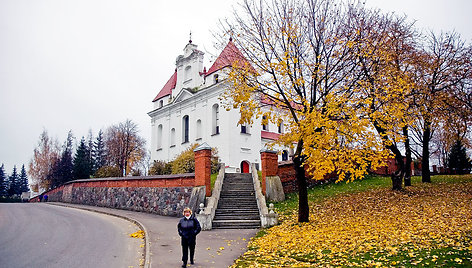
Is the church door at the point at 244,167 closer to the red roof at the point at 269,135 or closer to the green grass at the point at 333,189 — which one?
the red roof at the point at 269,135

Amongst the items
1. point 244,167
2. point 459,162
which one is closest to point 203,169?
point 244,167

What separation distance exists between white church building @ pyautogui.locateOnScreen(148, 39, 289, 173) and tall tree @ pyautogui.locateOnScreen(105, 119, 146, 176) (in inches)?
526

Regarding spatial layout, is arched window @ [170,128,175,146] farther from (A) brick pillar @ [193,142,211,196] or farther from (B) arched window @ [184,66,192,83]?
(A) brick pillar @ [193,142,211,196]

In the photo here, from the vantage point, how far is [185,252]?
8.12m

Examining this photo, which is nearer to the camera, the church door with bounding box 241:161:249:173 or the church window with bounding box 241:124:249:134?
the church door with bounding box 241:161:249:173

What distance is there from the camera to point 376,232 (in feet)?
34.3

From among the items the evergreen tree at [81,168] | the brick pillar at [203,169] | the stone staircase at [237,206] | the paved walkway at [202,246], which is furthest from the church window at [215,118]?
the evergreen tree at [81,168]

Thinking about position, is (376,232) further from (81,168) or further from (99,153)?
(99,153)

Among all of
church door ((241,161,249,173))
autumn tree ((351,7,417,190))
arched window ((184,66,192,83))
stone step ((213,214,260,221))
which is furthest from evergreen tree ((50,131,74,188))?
autumn tree ((351,7,417,190))

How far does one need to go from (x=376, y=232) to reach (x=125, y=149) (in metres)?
47.9

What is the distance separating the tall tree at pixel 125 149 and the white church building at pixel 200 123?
1336cm

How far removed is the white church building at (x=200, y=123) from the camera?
3144 centimetres

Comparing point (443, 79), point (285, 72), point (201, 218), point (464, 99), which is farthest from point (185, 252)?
point (464, 99)

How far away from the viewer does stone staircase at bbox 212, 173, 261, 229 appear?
1481 cm
